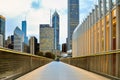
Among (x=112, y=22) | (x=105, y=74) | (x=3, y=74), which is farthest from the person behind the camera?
(x=112, y=22)

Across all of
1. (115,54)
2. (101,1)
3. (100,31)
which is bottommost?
(115,54)

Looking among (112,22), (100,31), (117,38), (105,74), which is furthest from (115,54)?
(100,31)

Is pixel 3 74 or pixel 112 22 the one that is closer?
pixel 3 74

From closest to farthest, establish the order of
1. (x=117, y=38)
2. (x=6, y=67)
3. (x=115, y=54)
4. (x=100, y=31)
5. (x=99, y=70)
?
(x=6, y=67)
(x=115, y=54)
(x=99, y=70)
(x=117, y=38)
(x=100, y=31)

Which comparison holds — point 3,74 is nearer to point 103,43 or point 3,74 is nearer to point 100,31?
point 103,43

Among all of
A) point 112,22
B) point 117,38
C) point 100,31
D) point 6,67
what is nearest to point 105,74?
point 6,67

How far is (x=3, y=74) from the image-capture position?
1409cm

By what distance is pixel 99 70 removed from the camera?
2305cm

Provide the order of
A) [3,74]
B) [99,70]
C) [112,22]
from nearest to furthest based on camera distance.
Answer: [3,74] < [99,70] < [112,22]

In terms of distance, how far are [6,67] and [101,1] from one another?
122 feet

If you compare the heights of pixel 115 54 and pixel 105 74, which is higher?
pixel 115 54

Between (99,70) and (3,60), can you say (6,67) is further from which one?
(99,70)

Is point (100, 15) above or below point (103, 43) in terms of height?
above

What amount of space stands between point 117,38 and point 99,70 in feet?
49.6
